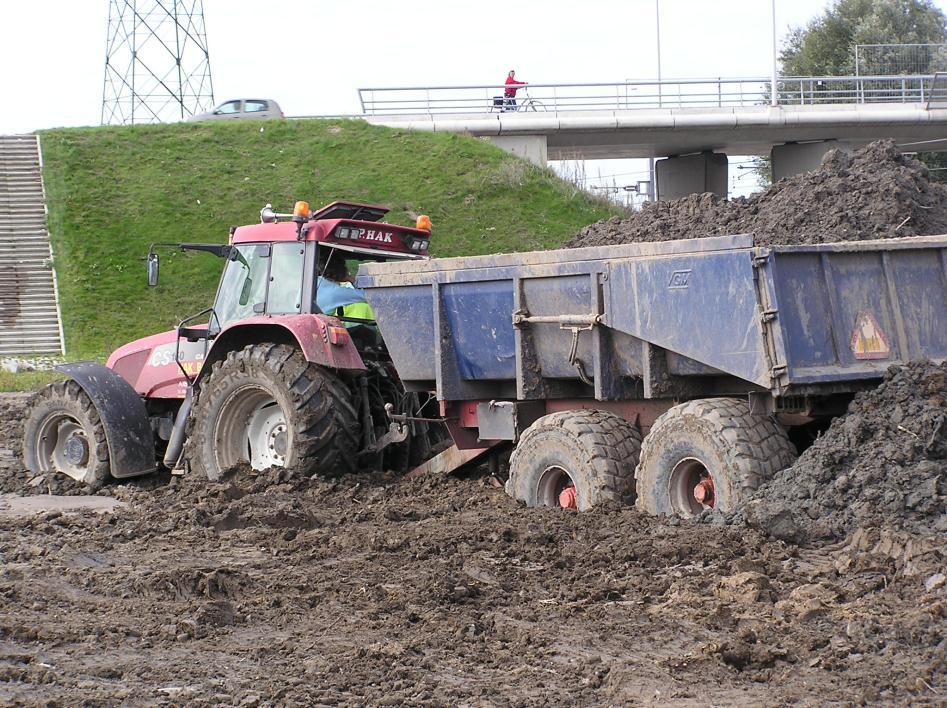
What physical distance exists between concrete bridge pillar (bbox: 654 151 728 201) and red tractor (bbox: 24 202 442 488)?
3070 cm

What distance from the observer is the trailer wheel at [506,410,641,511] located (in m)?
8.18

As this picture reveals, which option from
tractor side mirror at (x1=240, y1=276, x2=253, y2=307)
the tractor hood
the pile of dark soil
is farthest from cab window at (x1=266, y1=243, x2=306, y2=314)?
the pile of dark soil

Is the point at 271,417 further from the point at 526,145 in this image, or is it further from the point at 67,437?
the point at 526,145

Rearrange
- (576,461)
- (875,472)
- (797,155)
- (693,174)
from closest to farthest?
(875,472), (576,461), (797,155), (693,174)

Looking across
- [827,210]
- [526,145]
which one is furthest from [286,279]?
[526,145]

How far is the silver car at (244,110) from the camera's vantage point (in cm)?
3600

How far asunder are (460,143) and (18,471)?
2221 centimetres

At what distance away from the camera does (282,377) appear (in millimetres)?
9695

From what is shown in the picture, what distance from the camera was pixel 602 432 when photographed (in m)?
8.33

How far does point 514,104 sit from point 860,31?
24.7 m

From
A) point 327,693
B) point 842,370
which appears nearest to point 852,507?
point 842,370

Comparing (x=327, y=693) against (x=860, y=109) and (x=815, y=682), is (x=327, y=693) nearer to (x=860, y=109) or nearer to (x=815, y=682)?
(x=815, y=682)

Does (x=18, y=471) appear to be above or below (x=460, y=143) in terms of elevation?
below

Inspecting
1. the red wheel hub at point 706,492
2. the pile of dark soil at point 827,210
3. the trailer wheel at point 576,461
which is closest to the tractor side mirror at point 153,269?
the trailer wheel at point 576,461
